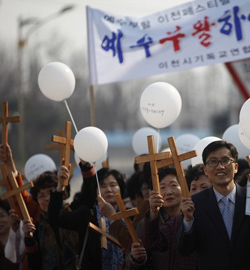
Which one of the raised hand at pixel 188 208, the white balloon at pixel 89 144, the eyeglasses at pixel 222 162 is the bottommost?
the raised hand at pixel 188 208

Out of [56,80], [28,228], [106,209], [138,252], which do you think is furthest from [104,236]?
[56,80]

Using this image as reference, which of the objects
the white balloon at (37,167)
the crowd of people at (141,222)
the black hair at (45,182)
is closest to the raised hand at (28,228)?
the crowd of people at (141,222)

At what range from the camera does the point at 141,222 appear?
5.16 metres

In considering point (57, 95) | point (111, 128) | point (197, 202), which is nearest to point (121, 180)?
point (57, 95)

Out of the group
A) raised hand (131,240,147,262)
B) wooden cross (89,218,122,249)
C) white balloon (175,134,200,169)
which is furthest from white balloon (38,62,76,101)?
raised hand (131,240,147,262)

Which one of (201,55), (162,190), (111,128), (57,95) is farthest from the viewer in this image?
(111,128)

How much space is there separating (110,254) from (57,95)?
1.79 metres

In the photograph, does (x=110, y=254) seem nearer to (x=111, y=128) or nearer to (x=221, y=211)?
(x=221, y=211)

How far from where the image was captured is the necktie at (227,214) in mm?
Answer: 4461

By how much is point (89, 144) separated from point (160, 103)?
0.73 m

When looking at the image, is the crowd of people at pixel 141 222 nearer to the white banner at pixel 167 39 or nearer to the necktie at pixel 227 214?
the necktie at pixel 227 214

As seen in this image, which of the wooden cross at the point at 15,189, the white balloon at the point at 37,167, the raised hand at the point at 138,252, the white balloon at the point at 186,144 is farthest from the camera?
the white balloon at the point at 37,167

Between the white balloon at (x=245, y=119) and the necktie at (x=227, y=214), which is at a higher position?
the white balloon at (x=245, y=119)

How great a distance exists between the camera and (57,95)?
6.46m
